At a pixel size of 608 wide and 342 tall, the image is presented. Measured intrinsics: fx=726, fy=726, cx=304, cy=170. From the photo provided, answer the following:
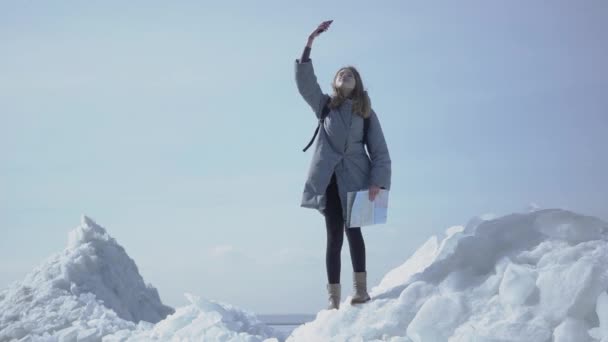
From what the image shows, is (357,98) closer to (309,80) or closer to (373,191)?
(309,80)

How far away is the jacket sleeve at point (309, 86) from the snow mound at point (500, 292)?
141 cm

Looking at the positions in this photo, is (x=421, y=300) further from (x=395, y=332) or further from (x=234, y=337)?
(x=234, y=337)

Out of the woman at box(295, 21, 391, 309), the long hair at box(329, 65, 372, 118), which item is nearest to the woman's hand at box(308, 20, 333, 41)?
the woman at box(295, 21, 391, 309)

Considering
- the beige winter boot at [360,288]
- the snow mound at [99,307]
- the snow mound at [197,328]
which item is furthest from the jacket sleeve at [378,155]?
the snow mound at [99,307]

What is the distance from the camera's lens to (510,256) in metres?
5.00

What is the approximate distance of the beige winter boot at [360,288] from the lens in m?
5.19

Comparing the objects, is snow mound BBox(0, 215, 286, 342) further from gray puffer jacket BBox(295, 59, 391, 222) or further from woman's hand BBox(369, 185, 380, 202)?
woman's hand BBox(369, 185, 380, 202)

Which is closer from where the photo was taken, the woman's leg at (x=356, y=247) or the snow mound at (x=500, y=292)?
the snow mound at (x=500, y=292)

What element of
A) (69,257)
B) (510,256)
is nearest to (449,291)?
(510,256)

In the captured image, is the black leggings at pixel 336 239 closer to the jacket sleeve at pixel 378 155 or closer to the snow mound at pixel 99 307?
the jacket sleeve at pixel 378 155

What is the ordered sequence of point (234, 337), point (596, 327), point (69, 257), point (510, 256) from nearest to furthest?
point (596, 327) → point (510, 256) → point (234, 337) → point (69, 257)

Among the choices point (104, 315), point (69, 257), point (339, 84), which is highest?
point (339, 84)

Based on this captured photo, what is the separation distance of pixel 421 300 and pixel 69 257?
5231 millimetres

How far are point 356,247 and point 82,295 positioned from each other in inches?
161
